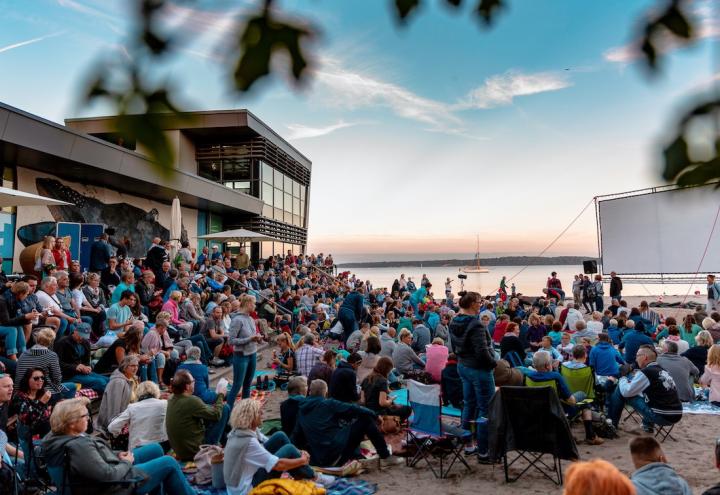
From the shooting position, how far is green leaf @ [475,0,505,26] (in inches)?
49.2

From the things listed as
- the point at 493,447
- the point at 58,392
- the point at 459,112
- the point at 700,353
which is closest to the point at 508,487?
the point at 493,447

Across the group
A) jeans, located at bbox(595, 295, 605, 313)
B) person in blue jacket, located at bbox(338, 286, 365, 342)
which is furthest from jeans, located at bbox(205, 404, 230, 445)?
jeans, located at bbox(595, 295, 605, 313)

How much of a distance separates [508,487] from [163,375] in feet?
17.6

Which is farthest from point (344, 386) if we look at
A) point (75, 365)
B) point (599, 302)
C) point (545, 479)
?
point (599, 302)

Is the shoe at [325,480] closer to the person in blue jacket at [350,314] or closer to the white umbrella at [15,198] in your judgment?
the person in blue jacket at [350,314]

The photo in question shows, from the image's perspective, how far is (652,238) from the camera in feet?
65.7

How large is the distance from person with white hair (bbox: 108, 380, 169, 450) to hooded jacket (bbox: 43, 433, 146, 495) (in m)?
1.37

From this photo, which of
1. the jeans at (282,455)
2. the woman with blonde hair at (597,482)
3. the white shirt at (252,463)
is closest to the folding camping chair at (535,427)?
the jeans at (282,455)

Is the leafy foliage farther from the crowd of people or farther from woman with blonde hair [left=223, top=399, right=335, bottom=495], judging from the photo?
woman with blonde hair [left=223, top=399, right=335, bottom=495]

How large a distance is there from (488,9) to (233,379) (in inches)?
266

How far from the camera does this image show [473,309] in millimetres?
5367

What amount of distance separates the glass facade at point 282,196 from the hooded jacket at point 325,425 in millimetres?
19570

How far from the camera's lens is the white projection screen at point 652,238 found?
60.2 ft

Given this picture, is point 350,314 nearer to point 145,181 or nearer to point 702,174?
point 145,181
